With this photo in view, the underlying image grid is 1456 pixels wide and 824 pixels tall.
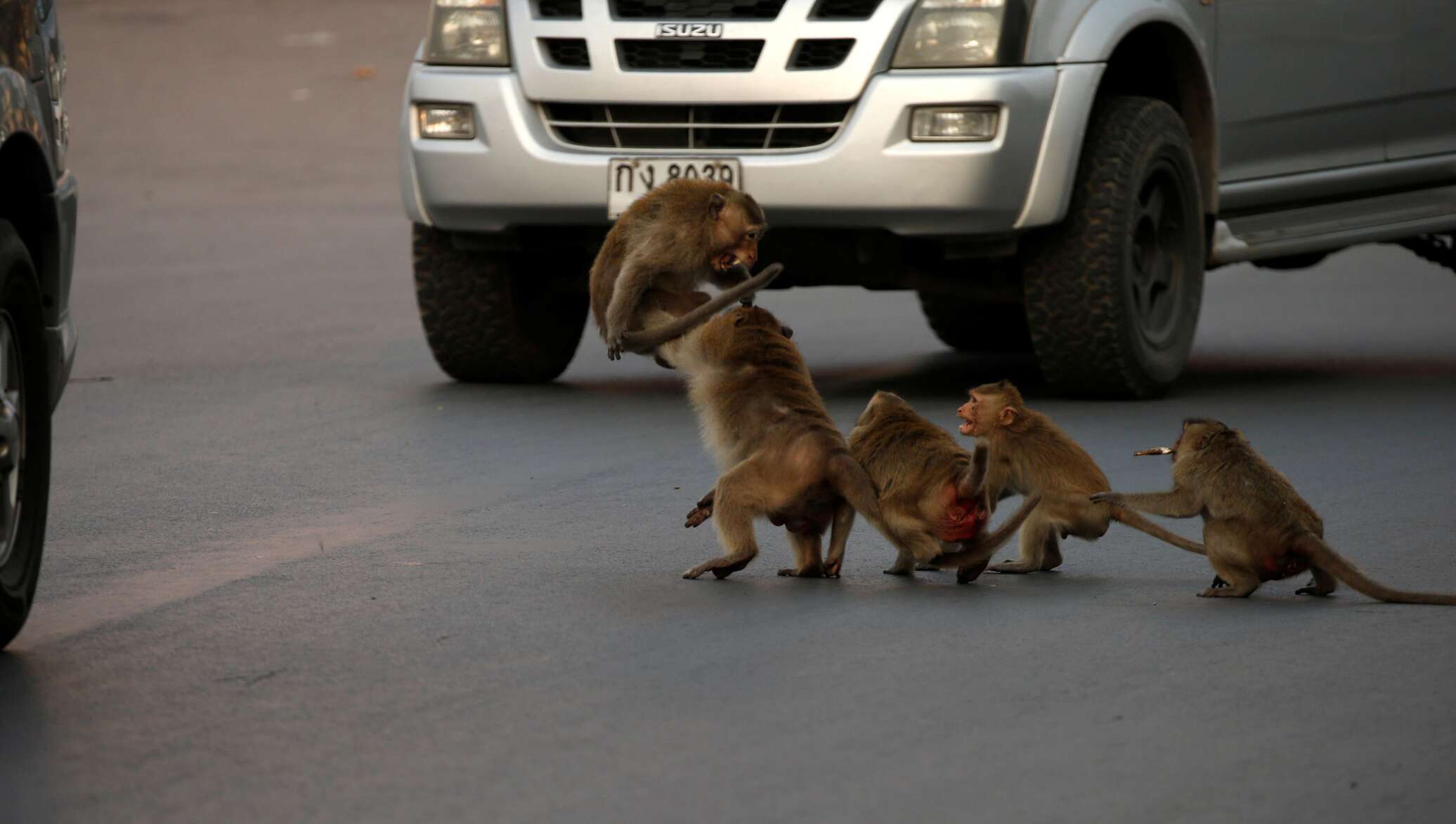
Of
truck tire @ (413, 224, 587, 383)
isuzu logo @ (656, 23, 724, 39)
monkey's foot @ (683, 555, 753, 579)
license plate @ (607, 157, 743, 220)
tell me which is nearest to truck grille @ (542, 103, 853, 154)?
license plate @ (607, 157, 743, 220)

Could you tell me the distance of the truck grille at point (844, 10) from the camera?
9438 mm

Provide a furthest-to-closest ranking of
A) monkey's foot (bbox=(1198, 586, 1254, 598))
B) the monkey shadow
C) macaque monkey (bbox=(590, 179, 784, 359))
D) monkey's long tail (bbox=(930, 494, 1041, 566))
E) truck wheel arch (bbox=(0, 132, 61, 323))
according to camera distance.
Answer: macaque monkey (bbox=(590, 179, 784, 359)) → monkey's long tail (bbox=(930, 494, 1041, 566)) → monkey's foot (bbox=(1198, 586, 1254, 598)) → truck wheel arch (bbox=(0, 132, 61, 323)) → the monkey shadow

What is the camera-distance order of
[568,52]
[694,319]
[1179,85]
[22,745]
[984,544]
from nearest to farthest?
[22,745] < [984,544] < [694,319] < [568,52] < [1179,85]

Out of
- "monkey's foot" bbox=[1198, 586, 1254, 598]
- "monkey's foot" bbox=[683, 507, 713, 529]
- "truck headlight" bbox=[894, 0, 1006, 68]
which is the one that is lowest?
"monkey's foot" bbox=[1198, 586, 1254, 598]

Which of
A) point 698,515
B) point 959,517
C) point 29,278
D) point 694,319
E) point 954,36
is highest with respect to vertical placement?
point 29,278

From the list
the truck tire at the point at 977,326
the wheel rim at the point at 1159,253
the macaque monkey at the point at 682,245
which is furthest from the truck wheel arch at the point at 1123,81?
the macaque monkey at the point at 682,245

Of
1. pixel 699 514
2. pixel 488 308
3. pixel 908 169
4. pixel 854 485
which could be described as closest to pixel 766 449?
pixel 854 485

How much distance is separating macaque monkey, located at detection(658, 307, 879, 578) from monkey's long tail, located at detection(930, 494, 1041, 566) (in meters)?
0.28

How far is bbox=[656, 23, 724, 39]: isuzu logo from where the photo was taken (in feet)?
31.2

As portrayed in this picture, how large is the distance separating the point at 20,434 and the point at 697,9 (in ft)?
15.3

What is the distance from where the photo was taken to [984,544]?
618cm

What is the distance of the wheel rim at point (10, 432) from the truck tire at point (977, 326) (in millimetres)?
6866

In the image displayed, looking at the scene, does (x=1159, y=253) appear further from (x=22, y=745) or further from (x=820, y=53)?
(x=22, y=745)

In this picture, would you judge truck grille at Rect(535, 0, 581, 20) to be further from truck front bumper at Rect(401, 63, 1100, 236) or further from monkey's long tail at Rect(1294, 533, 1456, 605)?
monkey's long tail at Rect(1294, 533, 1456, 605)
